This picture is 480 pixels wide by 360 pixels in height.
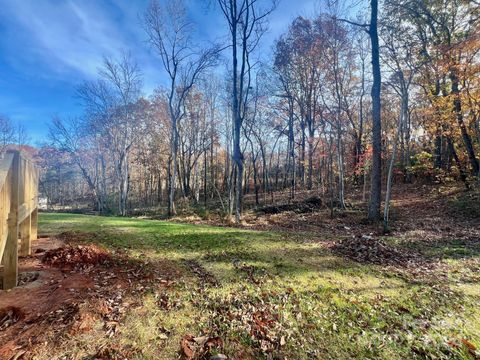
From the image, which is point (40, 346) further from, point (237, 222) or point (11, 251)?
point (237, 222)

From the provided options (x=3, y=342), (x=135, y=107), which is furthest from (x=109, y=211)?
(x=3, y=342)

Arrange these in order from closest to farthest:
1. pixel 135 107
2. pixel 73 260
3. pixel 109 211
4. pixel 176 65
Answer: pixel 73 260 → pixel 176 65 → pixel 135 107 → pixel 109 211

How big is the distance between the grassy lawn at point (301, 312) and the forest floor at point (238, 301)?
14mm

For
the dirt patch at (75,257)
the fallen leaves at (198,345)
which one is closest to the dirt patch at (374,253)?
the fallen leaves at (198,345)

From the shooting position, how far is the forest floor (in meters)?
2.25

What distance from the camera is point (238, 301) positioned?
3.05 meters

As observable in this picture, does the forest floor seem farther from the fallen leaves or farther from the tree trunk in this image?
the tree trunk

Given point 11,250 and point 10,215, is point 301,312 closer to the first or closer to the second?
point 11,250

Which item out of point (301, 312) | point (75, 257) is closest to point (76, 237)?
point (75, 257)

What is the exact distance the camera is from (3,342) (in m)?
2.04

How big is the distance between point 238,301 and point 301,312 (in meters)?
0.77

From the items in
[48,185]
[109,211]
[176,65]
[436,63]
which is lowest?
[109,211]

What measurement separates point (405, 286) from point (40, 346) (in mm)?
4532

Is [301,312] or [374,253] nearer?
[301,312]
